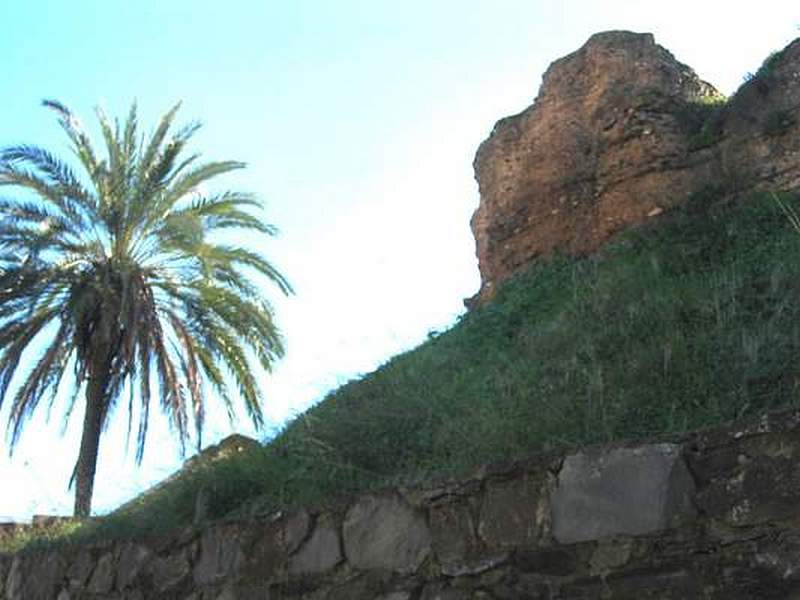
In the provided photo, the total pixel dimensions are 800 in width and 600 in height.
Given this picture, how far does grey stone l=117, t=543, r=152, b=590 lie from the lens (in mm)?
5602

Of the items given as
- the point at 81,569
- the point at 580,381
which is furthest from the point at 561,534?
the point at 81,569

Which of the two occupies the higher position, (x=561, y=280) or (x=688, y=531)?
(x=561, y=280)

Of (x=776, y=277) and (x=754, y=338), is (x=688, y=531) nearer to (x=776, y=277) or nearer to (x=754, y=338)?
(x=754, y=338)

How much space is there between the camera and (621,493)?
11.4 ft

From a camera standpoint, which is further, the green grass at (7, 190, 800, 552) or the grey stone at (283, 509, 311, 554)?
the grey stone at (283, 509, 311, 554)

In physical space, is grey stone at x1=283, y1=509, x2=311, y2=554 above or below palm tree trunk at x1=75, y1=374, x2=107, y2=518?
below

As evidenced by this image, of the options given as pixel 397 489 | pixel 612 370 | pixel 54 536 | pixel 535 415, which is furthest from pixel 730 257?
pixel 54 536

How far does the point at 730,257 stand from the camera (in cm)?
611

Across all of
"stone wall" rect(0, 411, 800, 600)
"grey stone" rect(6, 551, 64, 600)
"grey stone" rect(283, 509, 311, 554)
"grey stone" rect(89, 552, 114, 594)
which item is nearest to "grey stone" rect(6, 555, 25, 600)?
"grey stone" rect(6, 551, 64, 600)

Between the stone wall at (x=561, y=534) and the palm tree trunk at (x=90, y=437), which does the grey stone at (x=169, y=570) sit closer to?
the stone wall at (x=561, y=534)

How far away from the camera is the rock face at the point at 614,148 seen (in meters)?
7.71

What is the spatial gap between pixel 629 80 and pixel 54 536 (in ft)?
20.0

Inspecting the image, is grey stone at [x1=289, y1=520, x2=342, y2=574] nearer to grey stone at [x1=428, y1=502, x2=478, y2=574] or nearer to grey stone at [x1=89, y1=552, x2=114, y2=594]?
grey stone at [x1=428, y1=502, x2=478, y2=574]

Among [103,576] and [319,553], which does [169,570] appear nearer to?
[103,576]
